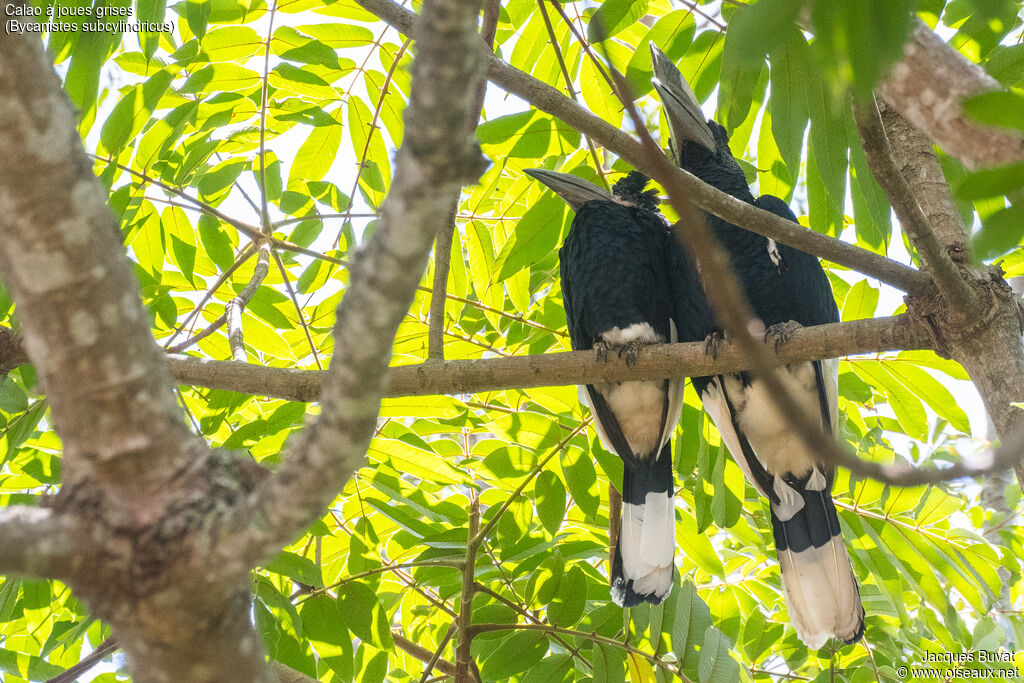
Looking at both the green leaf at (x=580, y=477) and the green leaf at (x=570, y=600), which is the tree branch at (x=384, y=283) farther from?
the green leaf at (x=580, y=477)

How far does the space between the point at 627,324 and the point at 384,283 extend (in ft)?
7.04

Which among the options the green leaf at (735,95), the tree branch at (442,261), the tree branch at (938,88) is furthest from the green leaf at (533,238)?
the tree branch at (938,88)

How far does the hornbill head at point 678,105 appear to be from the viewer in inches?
103

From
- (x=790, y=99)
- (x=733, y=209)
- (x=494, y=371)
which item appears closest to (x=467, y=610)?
(x=494, y=371)

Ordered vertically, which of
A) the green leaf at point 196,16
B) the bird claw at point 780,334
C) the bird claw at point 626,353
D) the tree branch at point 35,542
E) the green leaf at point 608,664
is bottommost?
→ the green leaf at point 608,664

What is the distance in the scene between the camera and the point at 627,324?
297 cm

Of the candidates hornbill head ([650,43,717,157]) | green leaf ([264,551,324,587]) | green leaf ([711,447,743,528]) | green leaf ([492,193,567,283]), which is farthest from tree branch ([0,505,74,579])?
hornbill head ([650,43,717,157])

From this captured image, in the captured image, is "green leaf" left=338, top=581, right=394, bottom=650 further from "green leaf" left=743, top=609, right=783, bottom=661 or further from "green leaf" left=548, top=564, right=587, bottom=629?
"green leaf" left=743, top=609, right=783, bottom=661

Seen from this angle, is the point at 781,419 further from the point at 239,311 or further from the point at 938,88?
the point at 239,311

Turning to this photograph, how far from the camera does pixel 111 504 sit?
3.49 ft

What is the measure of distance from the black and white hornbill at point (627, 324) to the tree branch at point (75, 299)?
1.83 metres

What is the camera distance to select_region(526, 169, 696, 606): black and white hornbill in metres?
2.83

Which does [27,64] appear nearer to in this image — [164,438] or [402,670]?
[164,438]

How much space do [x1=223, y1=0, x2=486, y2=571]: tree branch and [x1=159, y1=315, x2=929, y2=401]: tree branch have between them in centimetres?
107
